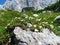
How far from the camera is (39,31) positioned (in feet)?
63.1

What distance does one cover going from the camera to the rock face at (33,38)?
57.4 ft

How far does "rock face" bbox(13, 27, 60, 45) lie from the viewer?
57.4 ft

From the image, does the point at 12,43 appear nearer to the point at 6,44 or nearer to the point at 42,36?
the point at 6,44

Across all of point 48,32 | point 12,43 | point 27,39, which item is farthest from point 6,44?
point 48,32

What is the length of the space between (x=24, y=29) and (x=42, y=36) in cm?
139

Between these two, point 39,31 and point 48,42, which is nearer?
point 48,42

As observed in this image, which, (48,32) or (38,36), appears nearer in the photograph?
(38,36)

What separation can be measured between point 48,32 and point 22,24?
2.05 metres

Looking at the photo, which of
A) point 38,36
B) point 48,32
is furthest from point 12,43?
point 48,32

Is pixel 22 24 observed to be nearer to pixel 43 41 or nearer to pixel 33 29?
pixel 33 29

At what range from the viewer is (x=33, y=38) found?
17922mm

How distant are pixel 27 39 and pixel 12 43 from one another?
3.95 ft

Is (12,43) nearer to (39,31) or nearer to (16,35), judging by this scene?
(16,35)

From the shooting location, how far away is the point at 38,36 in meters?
18.3
